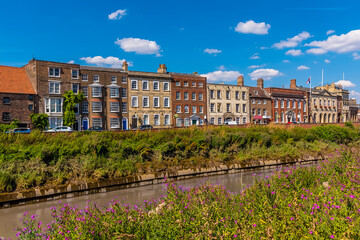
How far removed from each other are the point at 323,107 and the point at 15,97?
67324 millimetres

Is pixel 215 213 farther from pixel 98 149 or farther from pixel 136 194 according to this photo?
pixel 98 149

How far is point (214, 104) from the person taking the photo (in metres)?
53.3

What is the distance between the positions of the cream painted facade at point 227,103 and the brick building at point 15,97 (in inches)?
1155

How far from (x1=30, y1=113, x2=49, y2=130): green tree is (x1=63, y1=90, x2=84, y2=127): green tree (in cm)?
253

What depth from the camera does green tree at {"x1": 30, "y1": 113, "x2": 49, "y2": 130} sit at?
3625cm

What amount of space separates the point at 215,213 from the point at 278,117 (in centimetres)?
5629

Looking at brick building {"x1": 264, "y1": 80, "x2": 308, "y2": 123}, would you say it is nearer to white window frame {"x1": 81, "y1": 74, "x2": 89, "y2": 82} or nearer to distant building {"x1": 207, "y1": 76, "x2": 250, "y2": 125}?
distant building {"x1": 207, "y1": 76, "x2": 250, "y2": 125}

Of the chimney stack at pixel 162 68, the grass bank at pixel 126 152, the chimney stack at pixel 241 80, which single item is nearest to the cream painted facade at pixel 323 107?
the chimney stack at pixel 241 80

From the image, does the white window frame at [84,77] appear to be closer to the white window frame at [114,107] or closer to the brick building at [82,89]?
the brick building at [82,89]

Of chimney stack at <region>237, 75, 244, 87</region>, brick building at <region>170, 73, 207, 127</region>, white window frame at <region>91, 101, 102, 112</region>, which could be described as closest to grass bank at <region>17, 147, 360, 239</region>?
white window frame at <region>91, 101, 102, 112</region>

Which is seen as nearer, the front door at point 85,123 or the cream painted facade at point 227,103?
the front door at point 85,123

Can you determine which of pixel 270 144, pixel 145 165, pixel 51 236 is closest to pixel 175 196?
pixel 51 236

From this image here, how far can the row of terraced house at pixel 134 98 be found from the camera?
38.6m

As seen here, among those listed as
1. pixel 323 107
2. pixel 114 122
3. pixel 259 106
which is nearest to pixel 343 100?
pixel 323 107
